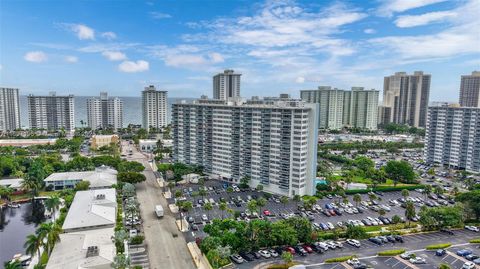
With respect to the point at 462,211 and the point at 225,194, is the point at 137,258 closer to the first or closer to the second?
the point at 225,194

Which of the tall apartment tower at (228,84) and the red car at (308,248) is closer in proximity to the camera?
the red car at (308,248)

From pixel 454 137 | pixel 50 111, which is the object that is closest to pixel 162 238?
pixel 454 137

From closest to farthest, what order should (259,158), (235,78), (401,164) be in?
(259,158), (401,164), (235,78)

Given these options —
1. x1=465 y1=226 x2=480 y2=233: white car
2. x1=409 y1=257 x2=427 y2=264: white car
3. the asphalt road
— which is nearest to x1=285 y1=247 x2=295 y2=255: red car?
the asphalt road

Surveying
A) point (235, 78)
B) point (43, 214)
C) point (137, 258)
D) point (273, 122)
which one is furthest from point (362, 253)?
point (235, 78)

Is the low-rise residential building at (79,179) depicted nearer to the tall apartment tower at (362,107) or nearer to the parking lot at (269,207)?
the parking lot at (269,207)

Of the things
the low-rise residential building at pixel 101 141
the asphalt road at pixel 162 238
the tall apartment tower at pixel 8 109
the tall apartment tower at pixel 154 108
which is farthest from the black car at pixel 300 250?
the tall apartment tower at pixel 8 109
